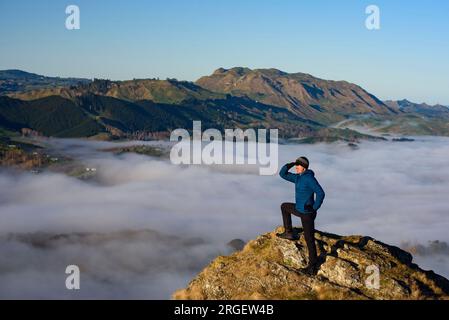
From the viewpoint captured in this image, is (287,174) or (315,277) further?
(287,174)

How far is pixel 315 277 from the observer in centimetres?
2719

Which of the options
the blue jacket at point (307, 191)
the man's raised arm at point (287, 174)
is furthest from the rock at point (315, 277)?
the man's raised arm at point (287, 174)

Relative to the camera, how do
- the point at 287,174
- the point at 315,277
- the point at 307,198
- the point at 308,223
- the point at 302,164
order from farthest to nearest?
1. the point at 287,174
2. the point at 315,277
3. the point at 308,223
4. the point at 307,198
5. the point at 302,164

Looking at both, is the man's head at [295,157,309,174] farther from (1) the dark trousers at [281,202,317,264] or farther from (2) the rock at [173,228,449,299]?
(2) the rock at [173,228,449,299]

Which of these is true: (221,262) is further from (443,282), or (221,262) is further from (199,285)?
(443,282)

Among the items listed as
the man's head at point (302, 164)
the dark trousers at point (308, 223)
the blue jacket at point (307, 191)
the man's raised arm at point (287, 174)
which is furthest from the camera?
the man's raised arm at point (287, 174)

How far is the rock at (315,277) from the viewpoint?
2603 cm

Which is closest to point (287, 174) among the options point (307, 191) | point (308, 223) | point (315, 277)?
point (307, 191)

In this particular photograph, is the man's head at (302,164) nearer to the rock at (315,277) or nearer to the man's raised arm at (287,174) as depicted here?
the man's raised arm at (287,174)

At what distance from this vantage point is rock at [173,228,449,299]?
2603cm

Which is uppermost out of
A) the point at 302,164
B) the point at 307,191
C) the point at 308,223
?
the point at 302,164

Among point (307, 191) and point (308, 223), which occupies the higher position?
point (307, 191)

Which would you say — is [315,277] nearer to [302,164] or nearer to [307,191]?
[307,191]
